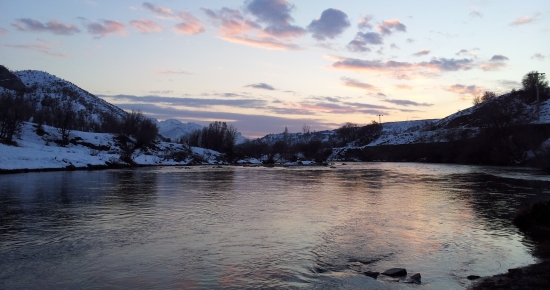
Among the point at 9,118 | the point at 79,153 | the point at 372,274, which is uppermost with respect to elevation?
the point at 9,118

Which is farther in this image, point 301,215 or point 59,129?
point 59,129

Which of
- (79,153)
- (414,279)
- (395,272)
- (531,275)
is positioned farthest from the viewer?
(79,153)

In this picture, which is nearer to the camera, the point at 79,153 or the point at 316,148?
the point at 79,153

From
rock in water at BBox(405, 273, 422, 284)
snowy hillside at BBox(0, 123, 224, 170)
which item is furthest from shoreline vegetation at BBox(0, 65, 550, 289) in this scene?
rock in water at BBox(405, 273, 422, 284)

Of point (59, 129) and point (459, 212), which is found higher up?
point (59, 129)

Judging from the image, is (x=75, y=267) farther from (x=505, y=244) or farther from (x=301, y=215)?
(x=505, y=244)

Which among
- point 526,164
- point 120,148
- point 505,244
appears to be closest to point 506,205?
point 505,244

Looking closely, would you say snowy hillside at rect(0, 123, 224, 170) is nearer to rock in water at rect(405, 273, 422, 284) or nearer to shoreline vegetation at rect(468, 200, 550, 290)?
rock in water at rect(405, 273, 422, 284)

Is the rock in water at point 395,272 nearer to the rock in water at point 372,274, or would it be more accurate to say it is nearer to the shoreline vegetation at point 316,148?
the rock in water at point 372,274

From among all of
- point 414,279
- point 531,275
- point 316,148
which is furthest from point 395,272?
point 316,148

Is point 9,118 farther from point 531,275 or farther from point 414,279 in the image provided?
point 531,275

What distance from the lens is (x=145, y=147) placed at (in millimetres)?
91562

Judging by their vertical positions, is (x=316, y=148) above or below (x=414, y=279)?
above

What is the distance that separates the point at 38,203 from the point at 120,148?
68886 mm
